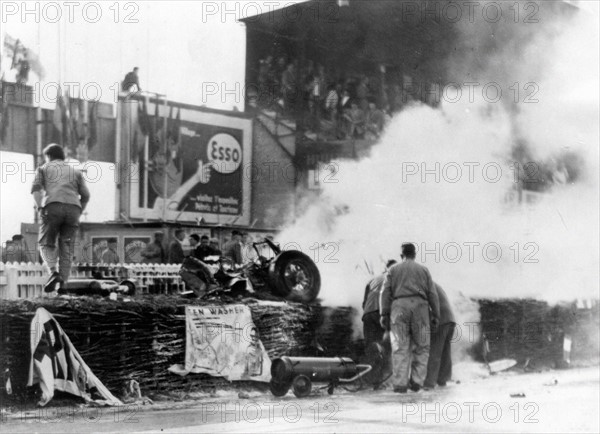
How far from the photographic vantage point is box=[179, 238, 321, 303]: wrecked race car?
12.8 m

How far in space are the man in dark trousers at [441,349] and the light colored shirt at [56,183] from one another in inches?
200

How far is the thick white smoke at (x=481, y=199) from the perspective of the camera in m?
17.8

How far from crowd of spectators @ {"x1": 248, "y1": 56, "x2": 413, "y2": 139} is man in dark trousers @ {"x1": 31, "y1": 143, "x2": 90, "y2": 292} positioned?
15.8m

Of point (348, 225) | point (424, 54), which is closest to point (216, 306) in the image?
point (348, 225)

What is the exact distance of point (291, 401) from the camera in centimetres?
1115

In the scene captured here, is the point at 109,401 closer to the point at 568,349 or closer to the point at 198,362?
the point at 198,362

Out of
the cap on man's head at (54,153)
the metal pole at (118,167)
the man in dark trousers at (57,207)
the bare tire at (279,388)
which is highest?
the metal pole at (118,167)

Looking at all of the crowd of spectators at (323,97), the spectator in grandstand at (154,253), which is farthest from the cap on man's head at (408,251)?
the crowd of spectators at (323,97)

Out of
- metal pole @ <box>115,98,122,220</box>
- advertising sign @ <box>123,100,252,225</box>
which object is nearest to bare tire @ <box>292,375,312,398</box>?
advertising sign @ <box>123,100,252,225</box>

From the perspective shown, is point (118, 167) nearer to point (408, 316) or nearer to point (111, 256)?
point (111, 256)

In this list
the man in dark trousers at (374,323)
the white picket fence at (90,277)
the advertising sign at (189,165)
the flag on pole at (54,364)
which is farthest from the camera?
the advertising sign at (189,165)

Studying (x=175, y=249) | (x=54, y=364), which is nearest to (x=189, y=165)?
(x=175, y=249)

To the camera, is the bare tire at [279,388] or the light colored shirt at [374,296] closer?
the bare tire at [279,388]

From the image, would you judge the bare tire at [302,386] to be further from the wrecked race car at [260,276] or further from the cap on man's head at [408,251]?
the cap on man's head at [408,251]
